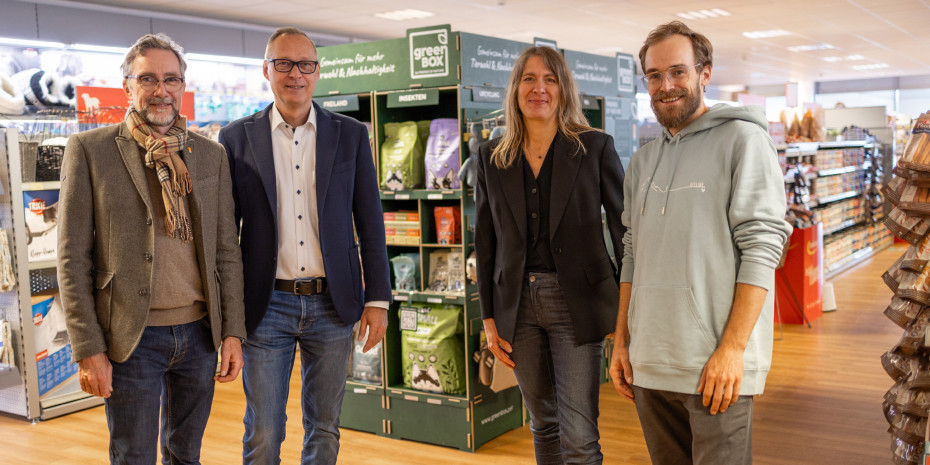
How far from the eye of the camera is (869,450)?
412 cm

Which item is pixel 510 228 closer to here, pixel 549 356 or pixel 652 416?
pixel 549 356

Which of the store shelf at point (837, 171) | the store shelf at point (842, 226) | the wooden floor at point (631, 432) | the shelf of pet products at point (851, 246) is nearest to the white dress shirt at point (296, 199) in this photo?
the wooden floor at point (631, 432)

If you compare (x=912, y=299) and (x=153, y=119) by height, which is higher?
(x=153, y=119)

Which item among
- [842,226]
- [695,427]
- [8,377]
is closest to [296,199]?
[695,427]

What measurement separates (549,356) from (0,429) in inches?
161

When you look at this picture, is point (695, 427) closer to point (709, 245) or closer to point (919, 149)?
point (709, 245)

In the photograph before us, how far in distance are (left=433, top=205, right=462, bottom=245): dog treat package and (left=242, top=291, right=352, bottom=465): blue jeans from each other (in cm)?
175

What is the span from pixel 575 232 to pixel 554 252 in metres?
0.10

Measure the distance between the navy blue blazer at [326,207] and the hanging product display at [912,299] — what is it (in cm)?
209

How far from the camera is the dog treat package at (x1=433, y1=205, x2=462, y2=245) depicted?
4375mm

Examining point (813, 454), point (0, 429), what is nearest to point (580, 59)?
point (813, 454)

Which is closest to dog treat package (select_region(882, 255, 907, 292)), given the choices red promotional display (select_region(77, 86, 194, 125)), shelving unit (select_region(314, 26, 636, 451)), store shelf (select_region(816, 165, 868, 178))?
shelving unit (select_region(314, 26, 636, 451))

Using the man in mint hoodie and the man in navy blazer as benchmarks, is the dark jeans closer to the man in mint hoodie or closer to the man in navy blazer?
the man in mint hoodie

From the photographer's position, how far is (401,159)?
4434 mm
